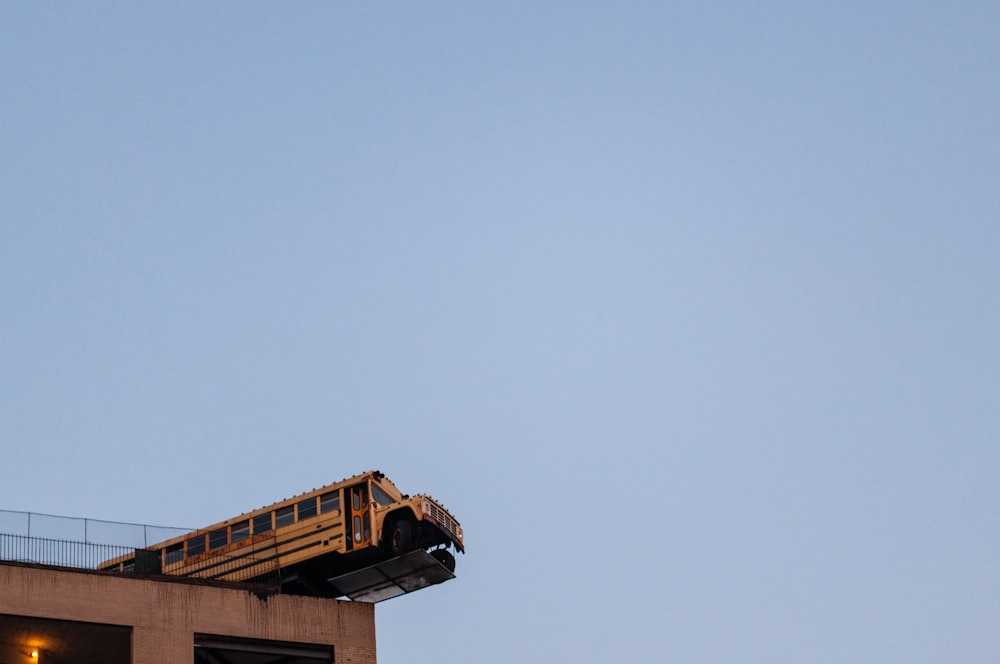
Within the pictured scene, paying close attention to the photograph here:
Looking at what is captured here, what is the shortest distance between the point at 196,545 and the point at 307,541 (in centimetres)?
328

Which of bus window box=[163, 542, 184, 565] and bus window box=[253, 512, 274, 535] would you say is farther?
bus window box=[253, 512, 274, 535]

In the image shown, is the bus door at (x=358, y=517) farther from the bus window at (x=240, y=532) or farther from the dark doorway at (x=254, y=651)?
the dark doorway at (x=254, y=651)

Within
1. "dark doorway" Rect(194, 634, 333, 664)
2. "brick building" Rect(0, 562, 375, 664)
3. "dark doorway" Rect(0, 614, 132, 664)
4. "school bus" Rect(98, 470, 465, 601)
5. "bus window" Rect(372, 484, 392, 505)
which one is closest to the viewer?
"brick building" Rect(0, 562, 375, 664)

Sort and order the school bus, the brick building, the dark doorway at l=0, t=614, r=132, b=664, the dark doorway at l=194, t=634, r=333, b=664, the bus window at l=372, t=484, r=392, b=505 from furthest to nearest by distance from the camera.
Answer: the bus window at l=372, t=484, r=392, b=505
the school bus
the dark doorway at l=194, t=634, r=333, b=664
the dark doorway at l=0, t=614, r=132, b=664
the brick building

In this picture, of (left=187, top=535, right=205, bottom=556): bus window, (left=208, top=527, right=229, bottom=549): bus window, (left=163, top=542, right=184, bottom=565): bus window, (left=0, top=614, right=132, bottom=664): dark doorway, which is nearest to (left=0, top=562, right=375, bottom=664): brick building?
(left=0, top=614, right=132, bottom=664): dark doorway

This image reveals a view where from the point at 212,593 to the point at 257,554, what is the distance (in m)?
3.11

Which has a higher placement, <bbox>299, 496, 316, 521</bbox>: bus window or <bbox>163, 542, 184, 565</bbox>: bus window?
<bbox>299, 496, 316, 521</bbox>: bus window

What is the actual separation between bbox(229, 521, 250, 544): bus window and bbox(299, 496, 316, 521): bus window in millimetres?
1594

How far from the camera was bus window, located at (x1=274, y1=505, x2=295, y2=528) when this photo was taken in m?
44.5

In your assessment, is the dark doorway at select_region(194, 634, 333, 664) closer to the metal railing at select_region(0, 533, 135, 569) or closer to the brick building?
the brick building

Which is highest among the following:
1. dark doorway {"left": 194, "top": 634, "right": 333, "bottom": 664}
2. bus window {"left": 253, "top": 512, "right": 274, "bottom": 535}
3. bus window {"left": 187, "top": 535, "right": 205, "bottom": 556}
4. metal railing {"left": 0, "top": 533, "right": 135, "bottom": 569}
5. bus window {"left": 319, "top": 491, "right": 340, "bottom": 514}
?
bus window {"left": 319, "top": 491, "right": 340, "bottom": 514}

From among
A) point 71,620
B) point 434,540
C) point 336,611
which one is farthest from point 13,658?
point 434,540

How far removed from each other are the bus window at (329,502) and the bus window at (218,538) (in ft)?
9.30

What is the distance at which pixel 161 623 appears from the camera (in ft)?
130
